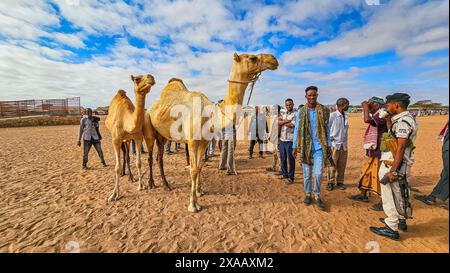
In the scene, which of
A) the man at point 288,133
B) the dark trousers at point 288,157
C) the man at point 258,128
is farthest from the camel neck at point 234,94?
the man at point 258,128

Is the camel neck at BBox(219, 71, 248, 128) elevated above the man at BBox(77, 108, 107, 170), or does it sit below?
above

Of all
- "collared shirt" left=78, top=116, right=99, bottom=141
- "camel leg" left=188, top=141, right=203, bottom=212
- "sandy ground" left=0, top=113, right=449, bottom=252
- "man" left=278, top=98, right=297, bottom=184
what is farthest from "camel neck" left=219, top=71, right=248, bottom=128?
"collared shirt" left=78, top=116, right=99, bottom=141

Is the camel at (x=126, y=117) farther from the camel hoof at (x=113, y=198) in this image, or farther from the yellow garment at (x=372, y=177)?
the yellow garment at (x=372, y=177)

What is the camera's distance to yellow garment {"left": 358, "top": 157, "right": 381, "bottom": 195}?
164 inches

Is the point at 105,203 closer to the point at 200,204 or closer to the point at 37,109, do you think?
the point at 200,204

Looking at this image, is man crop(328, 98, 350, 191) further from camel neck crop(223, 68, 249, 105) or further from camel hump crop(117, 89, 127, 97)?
camel hump crop(117, 89, 127, 97)

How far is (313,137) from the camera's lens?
13.7 feet

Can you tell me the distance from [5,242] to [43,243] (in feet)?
1.98

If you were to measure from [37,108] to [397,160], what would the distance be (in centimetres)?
4083

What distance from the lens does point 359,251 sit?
9.93 ft

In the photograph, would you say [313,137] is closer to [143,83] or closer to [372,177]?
[372,177]

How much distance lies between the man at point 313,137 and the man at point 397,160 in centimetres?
104

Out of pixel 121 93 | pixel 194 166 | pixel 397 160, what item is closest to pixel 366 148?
pixel 397 160
